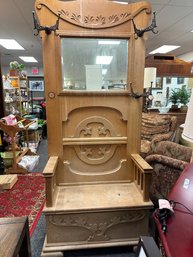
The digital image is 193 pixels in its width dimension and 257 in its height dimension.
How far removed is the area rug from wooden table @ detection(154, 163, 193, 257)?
4.61 ft

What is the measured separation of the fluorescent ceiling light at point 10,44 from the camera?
18.1ft

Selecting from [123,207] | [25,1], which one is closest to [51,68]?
[123,207]

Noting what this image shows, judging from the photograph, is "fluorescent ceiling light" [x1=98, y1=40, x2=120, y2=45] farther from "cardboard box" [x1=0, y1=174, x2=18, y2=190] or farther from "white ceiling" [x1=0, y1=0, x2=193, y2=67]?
"cardboard box" [x1=0, y1=174, x2=18, y2=190]

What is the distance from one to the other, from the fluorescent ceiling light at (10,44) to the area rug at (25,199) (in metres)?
4.25

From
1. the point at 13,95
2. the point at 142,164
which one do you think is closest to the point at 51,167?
the point at 142,164

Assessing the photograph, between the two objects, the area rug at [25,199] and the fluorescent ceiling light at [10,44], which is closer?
the area rug at [25,199]

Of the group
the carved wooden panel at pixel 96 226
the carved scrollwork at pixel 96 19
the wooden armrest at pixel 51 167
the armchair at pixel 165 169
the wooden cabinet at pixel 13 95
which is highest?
the carved scrollwork at pixel 96 19

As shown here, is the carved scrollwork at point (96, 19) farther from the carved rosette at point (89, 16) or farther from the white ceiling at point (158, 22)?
the white ceiling at point (158, 22)

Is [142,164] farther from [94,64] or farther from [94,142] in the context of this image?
[94,64]

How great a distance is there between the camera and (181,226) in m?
1.05

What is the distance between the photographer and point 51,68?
1732mm

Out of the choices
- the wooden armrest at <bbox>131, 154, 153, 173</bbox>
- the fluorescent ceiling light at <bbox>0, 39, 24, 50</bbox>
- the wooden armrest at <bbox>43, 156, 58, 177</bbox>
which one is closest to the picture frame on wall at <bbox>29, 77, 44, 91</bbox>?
the fluorescent ceiling light at <bbox>0, 39, 24, 50</bbox>

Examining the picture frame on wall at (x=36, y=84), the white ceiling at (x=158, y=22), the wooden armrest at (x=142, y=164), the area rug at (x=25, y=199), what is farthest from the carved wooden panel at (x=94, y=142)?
the picture frame on wall at (x=36, y=84)

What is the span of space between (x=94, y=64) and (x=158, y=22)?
300cm
